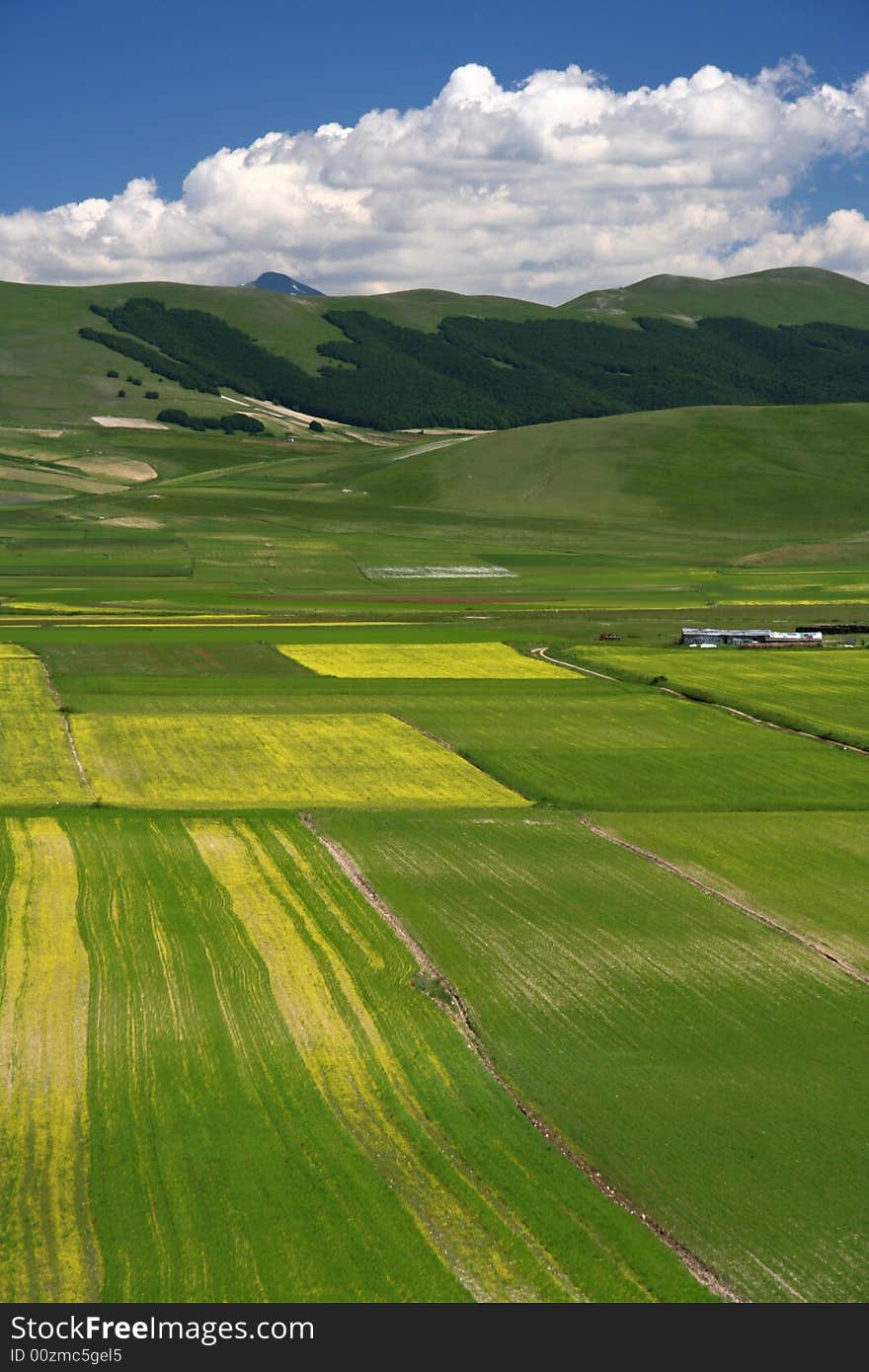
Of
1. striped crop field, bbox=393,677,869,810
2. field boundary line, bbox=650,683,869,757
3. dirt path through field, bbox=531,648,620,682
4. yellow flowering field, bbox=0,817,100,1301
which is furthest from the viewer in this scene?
dirt path through field, bbox=531,648,620,682

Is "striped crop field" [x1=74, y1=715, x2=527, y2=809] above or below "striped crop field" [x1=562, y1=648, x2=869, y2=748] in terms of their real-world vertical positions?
below

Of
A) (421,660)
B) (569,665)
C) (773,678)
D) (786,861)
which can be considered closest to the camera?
(786,861)

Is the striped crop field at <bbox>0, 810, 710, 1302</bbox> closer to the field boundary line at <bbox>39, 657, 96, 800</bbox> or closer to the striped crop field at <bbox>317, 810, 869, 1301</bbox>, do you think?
the striped crop field at <bbox>317, 810, 869, 1301</bbox>

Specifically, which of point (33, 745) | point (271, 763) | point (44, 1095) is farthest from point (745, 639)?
point (44, 1095)

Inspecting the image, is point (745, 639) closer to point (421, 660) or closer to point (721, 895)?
point (421, 660)

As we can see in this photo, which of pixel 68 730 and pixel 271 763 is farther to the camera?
pixel 68 730

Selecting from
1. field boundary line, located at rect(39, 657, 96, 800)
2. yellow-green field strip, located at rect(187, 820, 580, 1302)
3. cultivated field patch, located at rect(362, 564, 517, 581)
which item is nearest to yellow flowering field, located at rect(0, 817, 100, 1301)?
yellow-green field strip, located at rect(187, 820, 580, 1302)

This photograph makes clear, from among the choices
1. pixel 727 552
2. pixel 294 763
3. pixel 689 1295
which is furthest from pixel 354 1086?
pixel 727 552
